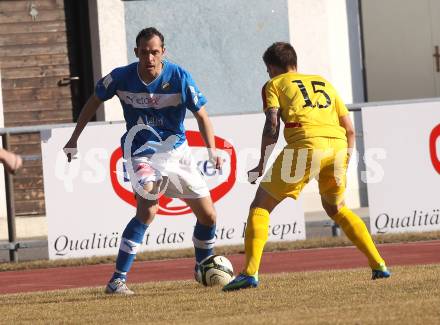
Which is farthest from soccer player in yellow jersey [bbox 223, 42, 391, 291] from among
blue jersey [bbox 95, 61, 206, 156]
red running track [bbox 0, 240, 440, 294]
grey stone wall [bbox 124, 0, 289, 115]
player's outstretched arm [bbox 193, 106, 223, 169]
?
grey stone wall [bbox 124, 0, 289, 115]

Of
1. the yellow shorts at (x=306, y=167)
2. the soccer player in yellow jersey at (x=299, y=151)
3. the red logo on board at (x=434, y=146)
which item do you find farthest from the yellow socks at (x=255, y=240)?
the red logo on board at (x=434, y=146)

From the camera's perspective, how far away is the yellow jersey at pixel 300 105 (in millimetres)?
10406

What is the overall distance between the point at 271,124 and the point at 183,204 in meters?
4.98

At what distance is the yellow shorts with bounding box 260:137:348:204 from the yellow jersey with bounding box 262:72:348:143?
2.7 inches

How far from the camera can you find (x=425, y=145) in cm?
1533

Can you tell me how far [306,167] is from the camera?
10297mm

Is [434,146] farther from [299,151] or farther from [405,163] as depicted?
[299,151]

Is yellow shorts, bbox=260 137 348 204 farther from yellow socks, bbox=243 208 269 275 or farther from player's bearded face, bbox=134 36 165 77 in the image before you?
player's bearded face, bbox=134 36 165 77

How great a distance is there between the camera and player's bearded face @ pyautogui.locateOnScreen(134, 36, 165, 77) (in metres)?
10.6

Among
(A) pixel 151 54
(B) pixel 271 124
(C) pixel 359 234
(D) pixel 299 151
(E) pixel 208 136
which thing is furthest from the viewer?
(E) pixel 208 136

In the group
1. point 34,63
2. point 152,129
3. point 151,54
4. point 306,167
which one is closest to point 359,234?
point 306,167

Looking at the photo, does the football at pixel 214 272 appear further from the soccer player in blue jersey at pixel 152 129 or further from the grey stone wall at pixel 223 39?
the grey stone wall at pixel 223 39

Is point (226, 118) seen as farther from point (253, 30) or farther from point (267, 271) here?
point (253, 30)

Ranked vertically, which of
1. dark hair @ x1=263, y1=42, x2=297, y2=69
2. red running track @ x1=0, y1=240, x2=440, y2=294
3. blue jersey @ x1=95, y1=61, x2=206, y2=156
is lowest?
red running track @ x1=0, y1=240, x2=440, y2=294
